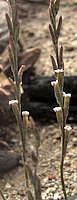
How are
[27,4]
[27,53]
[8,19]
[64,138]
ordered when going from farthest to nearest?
[27,4] → [27,53] → [64,138] → [8,19]

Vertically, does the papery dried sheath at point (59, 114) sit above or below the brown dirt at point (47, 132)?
above

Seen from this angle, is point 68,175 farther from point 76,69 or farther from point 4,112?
point 76,69

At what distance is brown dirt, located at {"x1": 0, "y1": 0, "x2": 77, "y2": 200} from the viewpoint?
2012mm

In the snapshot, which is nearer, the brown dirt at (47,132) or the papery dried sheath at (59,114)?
the papery dried sheath at (59,114)

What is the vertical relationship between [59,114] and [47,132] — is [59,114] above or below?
above

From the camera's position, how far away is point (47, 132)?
253cm

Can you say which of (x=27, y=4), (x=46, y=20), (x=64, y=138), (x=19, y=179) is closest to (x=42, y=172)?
(x=19, y=179)

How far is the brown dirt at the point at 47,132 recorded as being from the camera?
2.01 m

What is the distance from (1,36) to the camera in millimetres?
2770

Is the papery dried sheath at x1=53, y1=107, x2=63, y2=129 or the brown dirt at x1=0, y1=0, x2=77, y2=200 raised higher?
the papery dried sheath at x1=53, y1=107, x2=63, y2=129

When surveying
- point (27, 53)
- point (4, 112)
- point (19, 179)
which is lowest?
point (19, 179)

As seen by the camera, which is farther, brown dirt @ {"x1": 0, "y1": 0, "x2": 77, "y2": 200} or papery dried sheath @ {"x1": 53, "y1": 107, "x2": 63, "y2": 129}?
brown dirt @ {"x1": 0, "y1": 0, "x2": 77, "y2": 200}

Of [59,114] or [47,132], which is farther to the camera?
[47,132]

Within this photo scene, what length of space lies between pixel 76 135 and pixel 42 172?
38cm
